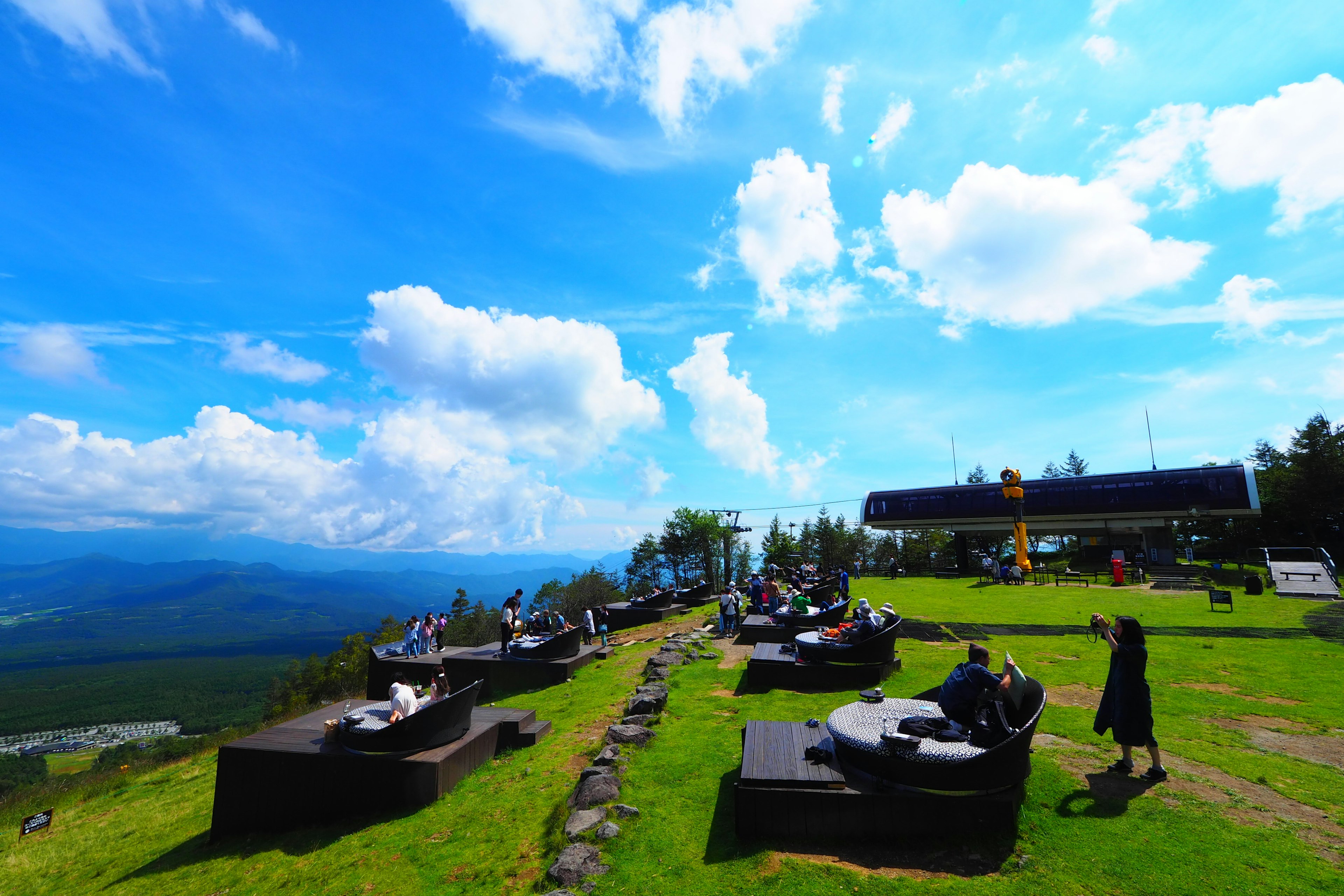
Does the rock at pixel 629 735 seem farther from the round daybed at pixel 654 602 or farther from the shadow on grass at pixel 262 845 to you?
the round daybed at pixel 654 602

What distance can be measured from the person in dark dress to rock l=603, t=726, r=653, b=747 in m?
5.87

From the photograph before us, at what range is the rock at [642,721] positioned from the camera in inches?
366

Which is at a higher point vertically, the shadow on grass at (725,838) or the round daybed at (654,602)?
the round daybed at (654,602)

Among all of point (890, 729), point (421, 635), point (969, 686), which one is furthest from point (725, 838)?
point (421, 635)

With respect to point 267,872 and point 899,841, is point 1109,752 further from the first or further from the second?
point 267,872

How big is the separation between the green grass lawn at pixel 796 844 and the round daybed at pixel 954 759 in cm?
43

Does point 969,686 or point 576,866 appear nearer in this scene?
point 576,866

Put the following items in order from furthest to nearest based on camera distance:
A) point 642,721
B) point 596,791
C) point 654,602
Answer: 1. point 654,602
2. point 642,721
3. point 596,791

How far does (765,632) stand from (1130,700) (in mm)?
10015

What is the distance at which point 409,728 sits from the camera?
8094mm

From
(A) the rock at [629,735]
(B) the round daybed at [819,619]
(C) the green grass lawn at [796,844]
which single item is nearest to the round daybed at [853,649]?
(C) the green grass lawn at [796,844]

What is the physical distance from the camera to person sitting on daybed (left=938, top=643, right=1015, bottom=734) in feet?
19.2

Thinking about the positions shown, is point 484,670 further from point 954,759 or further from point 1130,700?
point 1130,700

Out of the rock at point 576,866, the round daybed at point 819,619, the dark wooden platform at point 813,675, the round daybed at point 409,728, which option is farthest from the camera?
the round daybed at point 819,619
